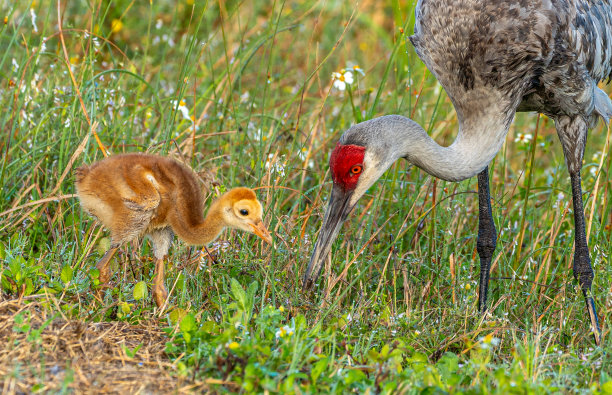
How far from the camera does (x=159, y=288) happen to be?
390 cm

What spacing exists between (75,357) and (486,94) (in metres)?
2.70

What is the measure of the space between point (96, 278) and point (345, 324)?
128 cm

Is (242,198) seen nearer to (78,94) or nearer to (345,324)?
(345,324)

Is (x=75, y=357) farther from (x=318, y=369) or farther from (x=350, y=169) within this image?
(x=350, y=169)

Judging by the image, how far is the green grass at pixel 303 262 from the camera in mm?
3297

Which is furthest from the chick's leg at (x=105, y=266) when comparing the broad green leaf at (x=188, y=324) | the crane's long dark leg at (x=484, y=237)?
the crane's long dark leg at (x=484, y=237)

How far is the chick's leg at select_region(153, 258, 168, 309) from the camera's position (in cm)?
387

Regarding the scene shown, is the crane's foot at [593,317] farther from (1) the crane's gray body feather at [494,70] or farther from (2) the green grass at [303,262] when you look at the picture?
(1) the crane's gray body feather at [494,70]

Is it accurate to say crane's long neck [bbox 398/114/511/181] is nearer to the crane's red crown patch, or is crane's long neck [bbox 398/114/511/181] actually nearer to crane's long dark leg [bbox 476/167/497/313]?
the crane's red crown patch

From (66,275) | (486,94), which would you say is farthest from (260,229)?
(486,94)

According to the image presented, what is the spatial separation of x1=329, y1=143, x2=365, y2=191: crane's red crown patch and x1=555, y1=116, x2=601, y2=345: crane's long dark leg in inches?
62.8

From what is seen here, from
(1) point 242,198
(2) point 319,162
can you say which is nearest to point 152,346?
(1) point 242,198

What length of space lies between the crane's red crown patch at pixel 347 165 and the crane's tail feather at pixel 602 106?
183cm

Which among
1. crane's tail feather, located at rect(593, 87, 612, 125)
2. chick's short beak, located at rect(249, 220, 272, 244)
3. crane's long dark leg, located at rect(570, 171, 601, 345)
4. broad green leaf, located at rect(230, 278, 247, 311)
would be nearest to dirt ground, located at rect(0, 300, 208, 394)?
broad green leaf, located at rect(230, 278, 247, 311)
